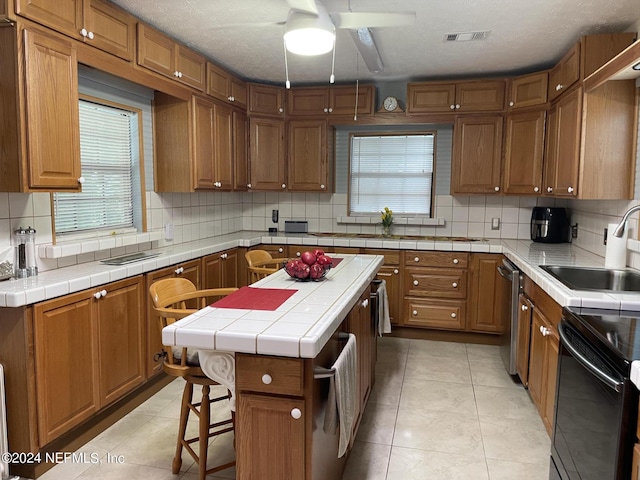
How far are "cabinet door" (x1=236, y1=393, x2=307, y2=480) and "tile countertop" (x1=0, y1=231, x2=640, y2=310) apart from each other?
1231 millimetres

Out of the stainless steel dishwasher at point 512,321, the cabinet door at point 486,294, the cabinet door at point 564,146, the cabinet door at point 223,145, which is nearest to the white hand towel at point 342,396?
the stainless steel dishwasher at point 512,321

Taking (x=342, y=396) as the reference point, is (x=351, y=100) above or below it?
above

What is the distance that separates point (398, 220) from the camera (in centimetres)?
486

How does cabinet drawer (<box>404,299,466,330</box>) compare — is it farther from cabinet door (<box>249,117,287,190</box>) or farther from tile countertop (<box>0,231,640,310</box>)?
cabinet door (<box>249,117,287,190</box>)

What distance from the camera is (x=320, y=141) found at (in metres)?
4.66

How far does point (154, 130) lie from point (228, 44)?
2.94ft

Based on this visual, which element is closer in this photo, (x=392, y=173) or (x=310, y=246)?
(x=310, y=246)

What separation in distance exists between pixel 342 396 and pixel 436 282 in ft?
9.02

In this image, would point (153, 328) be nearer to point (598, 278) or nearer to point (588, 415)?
point (588, 415)

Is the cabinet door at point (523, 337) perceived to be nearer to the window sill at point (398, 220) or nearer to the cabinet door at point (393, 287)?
the cabinet door at point (393, 287)

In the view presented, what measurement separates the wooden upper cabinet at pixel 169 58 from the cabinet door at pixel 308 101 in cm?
113

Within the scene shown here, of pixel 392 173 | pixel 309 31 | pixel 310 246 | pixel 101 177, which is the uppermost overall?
pixel 309 31

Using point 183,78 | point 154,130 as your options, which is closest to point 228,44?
point 183,78

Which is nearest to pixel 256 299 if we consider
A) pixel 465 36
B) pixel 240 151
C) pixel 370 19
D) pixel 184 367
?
pixel 184 367
